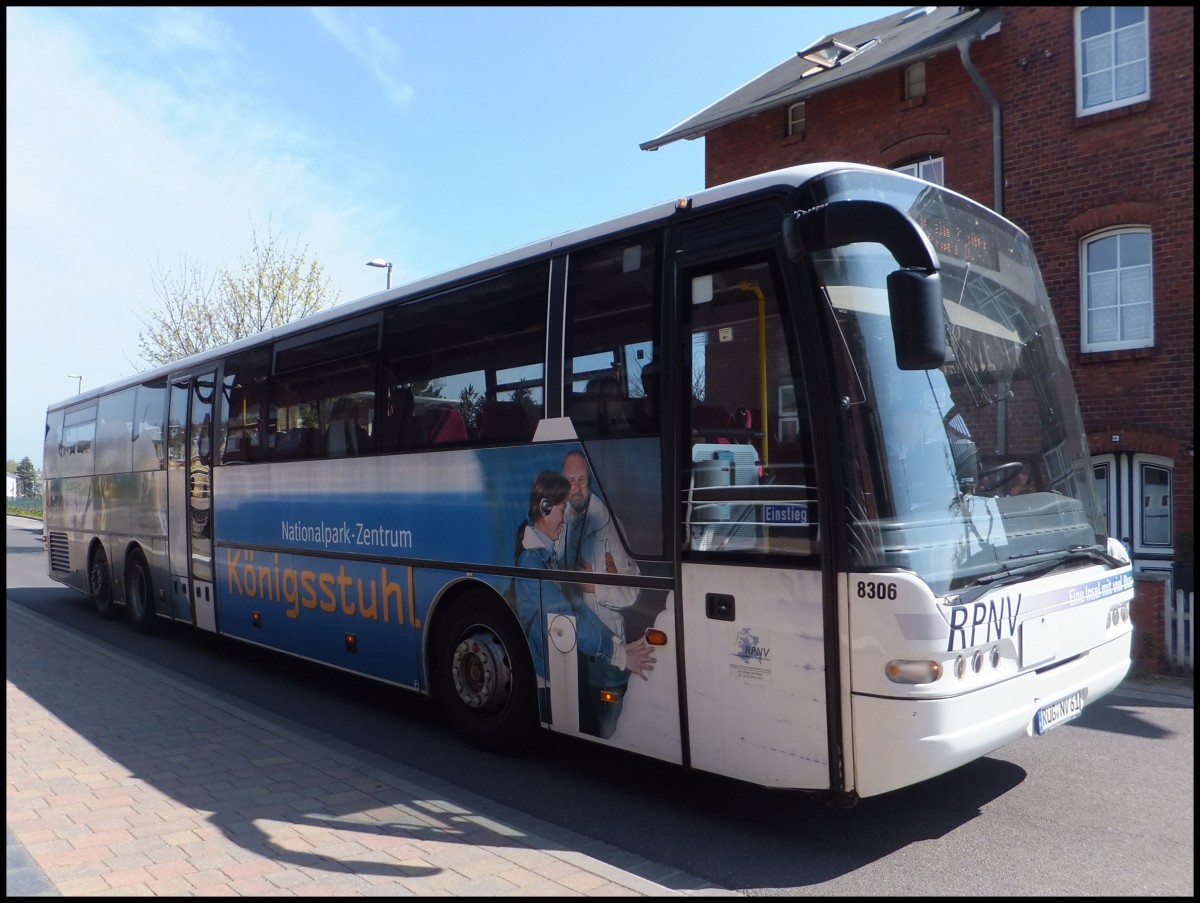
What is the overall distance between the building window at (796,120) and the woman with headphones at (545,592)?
1366 centimetres

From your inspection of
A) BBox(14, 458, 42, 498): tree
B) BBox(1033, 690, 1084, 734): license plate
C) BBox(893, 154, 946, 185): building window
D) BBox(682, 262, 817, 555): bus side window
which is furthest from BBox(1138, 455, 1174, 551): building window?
BBox(14, 458, 42, 498): tree

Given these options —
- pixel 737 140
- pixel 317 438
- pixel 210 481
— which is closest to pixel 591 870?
pixel 317 438

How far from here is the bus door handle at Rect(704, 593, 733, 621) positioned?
4.91 metres

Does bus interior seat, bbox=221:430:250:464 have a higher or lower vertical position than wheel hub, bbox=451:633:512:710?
higher

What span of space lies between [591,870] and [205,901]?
164cm

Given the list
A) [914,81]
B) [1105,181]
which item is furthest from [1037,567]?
[914,81]

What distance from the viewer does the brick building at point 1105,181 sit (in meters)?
12.8

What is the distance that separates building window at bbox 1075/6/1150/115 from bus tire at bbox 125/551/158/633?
14.1 meters

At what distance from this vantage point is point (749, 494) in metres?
4.88

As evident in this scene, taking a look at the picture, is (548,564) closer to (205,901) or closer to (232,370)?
(205,901)

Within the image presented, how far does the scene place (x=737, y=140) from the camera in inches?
743

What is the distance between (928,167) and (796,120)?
9.78 ft

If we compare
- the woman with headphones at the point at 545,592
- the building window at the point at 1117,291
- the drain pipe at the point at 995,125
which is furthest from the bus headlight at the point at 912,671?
the drain pipe at the point at 995,125

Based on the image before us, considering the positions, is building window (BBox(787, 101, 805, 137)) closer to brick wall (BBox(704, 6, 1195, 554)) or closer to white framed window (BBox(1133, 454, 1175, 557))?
brick wall (BBox(704, 6, 1195, 554))
